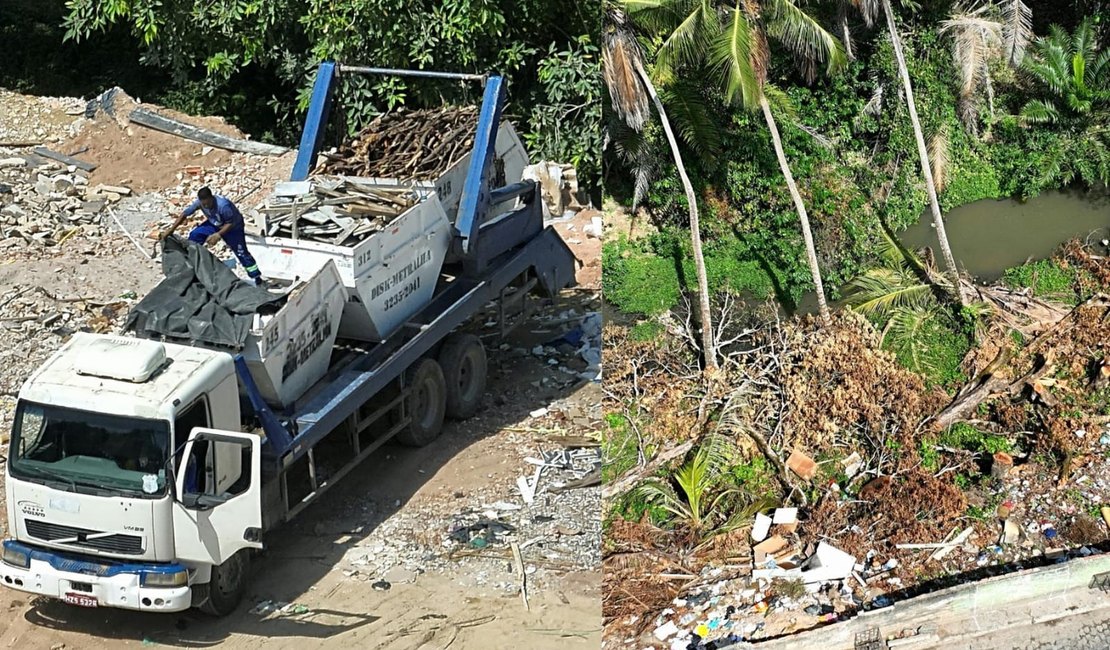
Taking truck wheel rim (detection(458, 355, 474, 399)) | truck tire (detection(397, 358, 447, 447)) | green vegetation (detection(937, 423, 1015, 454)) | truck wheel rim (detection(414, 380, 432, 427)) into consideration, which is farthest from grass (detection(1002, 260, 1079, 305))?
truck wheel rim (detection(414, 380, 432, 427))

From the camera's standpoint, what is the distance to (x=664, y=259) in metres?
15.6

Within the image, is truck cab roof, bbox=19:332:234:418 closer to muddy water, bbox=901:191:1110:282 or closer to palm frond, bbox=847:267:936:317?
palm frond, bbox=847:267:936:317

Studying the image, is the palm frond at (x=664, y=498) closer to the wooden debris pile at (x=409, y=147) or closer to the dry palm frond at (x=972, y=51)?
the wooden debris pile at (x=409, y=147)

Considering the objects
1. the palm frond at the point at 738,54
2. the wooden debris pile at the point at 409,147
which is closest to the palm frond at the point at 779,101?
the palm frond at the point at 738,54

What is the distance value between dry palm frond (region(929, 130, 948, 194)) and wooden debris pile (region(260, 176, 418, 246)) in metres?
8.62

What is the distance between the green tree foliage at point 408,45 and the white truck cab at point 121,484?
8.94 m

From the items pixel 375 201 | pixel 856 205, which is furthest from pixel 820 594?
pixel 856 205

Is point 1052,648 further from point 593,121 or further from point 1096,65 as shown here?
point 1096,65

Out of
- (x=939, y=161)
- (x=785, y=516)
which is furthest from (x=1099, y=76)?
(x=785, y=516)

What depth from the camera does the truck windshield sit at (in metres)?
7.59

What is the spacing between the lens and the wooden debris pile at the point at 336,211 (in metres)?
9.58

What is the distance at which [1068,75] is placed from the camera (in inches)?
A: 682

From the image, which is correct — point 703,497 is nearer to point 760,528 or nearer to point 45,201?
point 760,528

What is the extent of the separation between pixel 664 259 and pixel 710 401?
386cm
